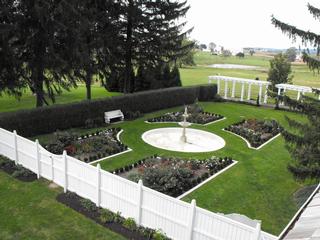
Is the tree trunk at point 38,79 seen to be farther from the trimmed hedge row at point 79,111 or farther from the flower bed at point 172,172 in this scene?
the flower bed at point 172,172

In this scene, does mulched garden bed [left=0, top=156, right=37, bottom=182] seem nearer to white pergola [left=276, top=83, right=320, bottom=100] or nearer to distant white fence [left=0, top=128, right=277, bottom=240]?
distant white fence [left=0, top=128, right=277, bottom=240]

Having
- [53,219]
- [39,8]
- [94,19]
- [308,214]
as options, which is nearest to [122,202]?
[53,219]

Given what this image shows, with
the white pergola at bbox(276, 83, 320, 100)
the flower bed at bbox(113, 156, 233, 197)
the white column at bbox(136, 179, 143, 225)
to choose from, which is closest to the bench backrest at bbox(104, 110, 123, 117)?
the flower bed at bbox(113, 156, 233, 197)

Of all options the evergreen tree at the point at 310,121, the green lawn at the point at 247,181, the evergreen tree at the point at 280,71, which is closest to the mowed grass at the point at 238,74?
the evergreen tree at the point at 280,71

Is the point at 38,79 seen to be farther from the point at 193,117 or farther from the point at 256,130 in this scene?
the point at 256,130

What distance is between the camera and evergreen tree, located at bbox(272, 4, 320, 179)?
768cm

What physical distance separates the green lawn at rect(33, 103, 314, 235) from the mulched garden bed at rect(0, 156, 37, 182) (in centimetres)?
270

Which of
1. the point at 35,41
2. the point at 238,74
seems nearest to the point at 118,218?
the point at 35,41

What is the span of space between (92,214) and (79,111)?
984cm

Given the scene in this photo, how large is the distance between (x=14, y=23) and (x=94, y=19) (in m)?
5.55

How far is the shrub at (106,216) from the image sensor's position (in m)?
7.88

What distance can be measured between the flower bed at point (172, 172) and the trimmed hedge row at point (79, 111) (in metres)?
6.23

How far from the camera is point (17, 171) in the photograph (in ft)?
34.4

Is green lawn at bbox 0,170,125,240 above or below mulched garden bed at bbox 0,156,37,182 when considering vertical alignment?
below
